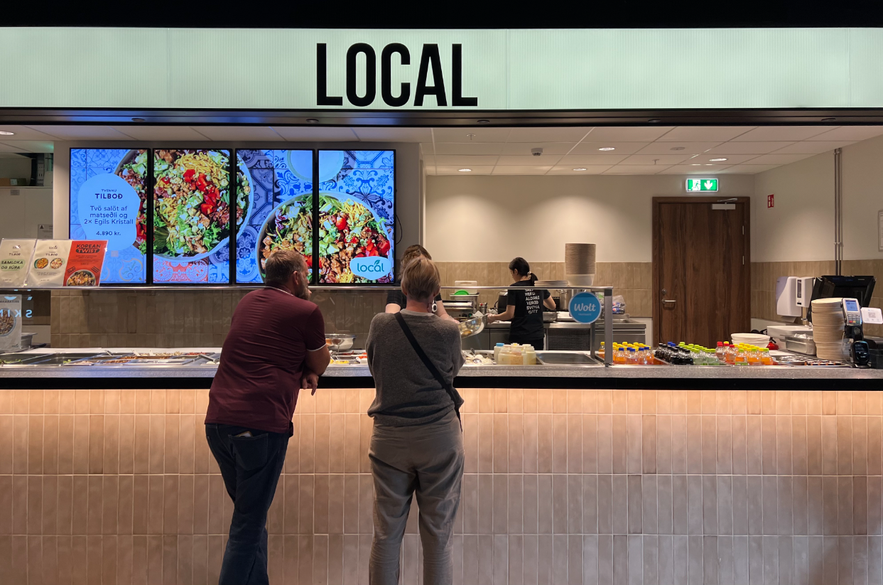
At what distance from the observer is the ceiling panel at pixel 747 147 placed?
19.5 feet

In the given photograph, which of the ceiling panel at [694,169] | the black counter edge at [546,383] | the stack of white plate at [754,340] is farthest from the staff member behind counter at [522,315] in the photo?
the ceiling panel at [694,169]

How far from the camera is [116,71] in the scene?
320 cm

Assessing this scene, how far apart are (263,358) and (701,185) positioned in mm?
6979

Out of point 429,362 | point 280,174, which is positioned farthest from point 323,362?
point 280,174

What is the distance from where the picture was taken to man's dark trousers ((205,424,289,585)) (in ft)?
7.75

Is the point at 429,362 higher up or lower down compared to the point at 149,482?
higher up

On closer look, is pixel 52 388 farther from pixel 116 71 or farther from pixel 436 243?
pixel 436 243

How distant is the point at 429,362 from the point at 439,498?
1.66ft

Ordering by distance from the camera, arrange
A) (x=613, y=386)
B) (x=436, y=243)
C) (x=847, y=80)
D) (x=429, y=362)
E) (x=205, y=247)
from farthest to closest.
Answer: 1. (x=436, y=243)
2. (x=205, y=247)
3. (x=847, y=80)
4. (x=613, y=386)
5. (x=429, y=362)

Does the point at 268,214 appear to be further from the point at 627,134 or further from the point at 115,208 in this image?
the point at 627,134

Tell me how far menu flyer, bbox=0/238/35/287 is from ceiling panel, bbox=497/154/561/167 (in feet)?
14.7

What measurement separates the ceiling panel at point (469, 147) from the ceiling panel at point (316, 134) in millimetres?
929

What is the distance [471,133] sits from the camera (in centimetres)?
542

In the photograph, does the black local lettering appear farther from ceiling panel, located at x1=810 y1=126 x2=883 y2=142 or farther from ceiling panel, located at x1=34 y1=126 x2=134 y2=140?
ceiling panel, located at x1=810 y1=126 x2=883 y2=142
